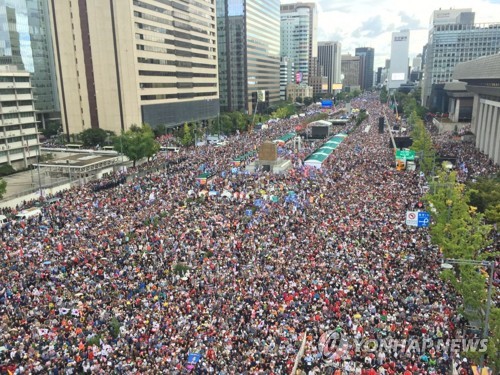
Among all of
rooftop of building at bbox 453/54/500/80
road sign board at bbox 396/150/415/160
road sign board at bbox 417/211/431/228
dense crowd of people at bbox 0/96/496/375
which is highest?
rooftop of building at bbox 453/54/500/80

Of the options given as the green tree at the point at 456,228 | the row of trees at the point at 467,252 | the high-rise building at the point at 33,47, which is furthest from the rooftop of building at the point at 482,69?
the high-rise building at the point at 33,47

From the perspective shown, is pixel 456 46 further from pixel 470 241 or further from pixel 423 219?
pixel 470 241

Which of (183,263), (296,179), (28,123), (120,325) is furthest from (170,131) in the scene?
(120,325)

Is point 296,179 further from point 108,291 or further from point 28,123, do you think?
point 28,123

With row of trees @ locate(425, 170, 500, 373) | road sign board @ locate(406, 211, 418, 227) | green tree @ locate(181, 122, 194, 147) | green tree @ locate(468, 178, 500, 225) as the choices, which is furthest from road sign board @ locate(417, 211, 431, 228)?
green tree @ locate(181, 122, 194, 147)

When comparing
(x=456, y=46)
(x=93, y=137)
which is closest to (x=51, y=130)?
(x=93, y=137)

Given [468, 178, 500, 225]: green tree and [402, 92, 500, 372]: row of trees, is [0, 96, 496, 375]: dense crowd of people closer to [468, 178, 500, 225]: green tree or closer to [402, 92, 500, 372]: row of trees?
[402, 92, 500, 372]: row of trees
